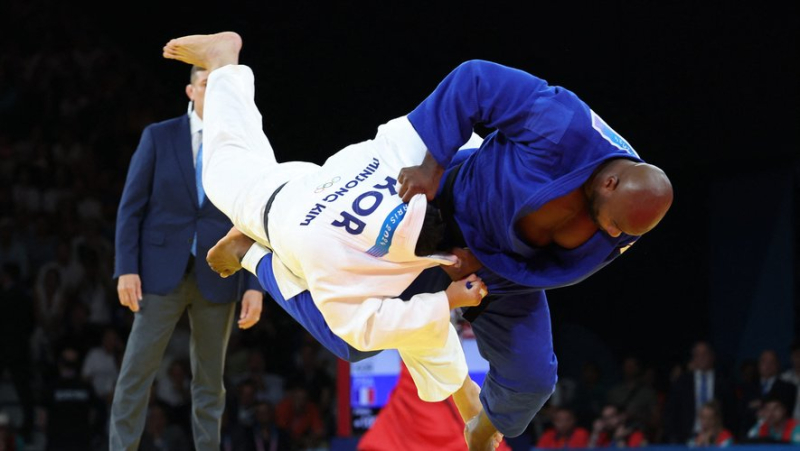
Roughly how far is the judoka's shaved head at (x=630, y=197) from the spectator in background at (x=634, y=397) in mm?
5066

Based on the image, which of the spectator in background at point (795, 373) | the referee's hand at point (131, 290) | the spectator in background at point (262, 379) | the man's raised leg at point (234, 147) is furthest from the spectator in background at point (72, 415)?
the spectator in background at point (795, 373)

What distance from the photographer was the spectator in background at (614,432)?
7.20 metres

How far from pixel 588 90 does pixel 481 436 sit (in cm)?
325

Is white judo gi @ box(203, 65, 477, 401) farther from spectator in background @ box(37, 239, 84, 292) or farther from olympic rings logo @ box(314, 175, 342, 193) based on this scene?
spectator in background @ box(37, 239, 84, 292)

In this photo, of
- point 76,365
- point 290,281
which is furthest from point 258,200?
point 76,365

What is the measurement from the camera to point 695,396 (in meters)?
7.36

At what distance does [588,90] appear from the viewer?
621 cm

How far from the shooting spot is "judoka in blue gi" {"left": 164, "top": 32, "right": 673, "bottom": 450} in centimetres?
269

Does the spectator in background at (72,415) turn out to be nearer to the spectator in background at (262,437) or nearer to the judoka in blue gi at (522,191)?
the spectator in background at (262,437)

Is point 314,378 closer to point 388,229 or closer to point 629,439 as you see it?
point 629,439

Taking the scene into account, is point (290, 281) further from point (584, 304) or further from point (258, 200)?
point (584, 304)

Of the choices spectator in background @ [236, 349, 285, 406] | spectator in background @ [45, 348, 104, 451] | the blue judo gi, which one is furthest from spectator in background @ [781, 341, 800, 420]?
spectator in background @ [45, 348, 104, 451]

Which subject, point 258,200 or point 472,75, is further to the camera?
point 258,200

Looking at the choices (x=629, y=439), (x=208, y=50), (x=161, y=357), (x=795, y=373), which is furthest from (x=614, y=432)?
(x=208, y=50)
